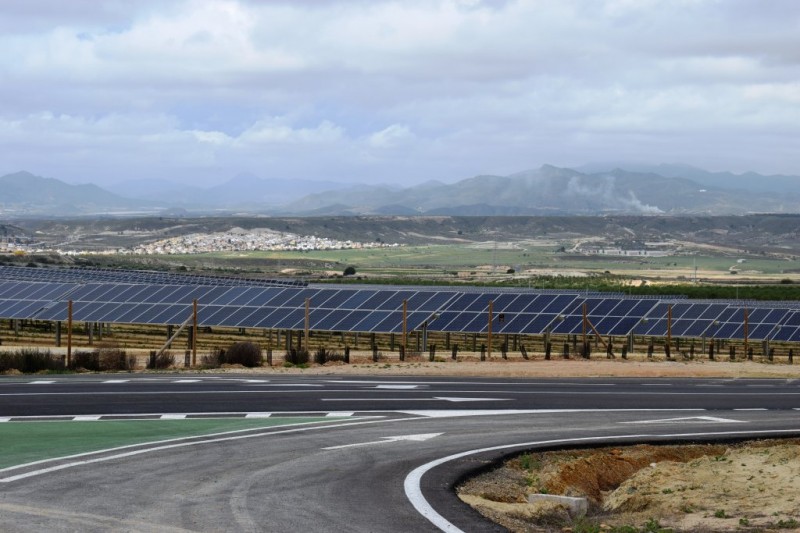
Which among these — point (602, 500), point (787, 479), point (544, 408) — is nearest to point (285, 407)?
point (544, 408)

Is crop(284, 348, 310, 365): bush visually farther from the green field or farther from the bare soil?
the green field

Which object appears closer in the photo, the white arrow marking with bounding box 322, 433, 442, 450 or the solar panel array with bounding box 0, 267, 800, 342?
the white arrow marking with bounding box 322, 433, 442, 450

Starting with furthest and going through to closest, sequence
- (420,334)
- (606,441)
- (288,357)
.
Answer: (420,334)
(288,357)
(606,441)

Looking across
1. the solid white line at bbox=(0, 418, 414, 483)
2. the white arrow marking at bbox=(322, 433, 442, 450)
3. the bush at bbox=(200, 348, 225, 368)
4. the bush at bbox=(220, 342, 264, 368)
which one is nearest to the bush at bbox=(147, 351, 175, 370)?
the bush at bbox=(200, 348, 225, 368)

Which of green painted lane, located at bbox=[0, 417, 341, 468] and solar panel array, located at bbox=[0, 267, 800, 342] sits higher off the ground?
solar panel array, located at bbox=[0, 267, 800, 342]

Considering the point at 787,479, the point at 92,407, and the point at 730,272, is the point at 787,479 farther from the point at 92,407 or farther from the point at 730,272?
the point at 730,272

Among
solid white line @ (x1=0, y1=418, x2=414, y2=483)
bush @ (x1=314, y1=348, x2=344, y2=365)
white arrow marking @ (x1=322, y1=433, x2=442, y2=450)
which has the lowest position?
bush @ (x1=314, y1=348, x2=344, y2=365)
